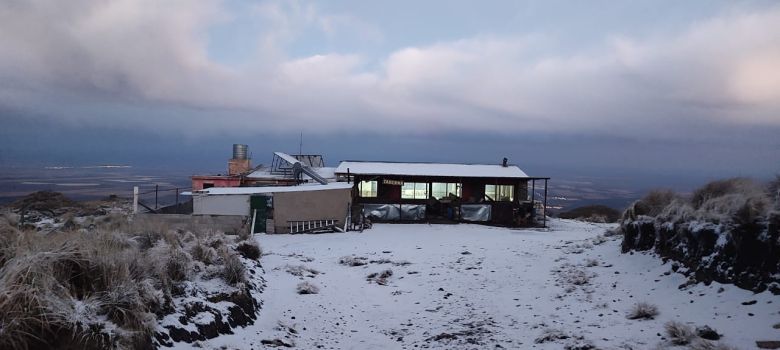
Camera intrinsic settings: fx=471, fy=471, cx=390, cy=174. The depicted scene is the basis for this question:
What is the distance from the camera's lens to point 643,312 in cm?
780

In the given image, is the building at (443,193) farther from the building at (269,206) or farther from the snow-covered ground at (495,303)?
the snow-covered ground at (495,303)

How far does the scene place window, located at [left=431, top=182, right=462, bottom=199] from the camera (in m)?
32.0

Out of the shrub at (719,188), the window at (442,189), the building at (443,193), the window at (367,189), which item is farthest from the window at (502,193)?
the shrub at (719,188)

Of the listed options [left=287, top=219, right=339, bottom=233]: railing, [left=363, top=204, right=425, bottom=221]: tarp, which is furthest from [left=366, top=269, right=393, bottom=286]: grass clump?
[left=363, top=204, right=425, bottom=221]: tarp

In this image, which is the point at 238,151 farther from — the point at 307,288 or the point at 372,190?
the point at 307,288

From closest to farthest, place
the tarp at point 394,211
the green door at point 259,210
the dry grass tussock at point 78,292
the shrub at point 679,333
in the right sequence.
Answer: the dry grass tussock at point 78,292 < the shrub at point 679,333 < the green door at point 259,210 < the tarp at point 394,211

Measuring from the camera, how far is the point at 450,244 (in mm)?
18953

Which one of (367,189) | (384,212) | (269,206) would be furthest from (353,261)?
(367,189)

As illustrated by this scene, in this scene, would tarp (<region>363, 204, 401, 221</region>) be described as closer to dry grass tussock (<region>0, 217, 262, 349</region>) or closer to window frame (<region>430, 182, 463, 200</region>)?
window frame (<region>430, 182, 463, 200</region>)

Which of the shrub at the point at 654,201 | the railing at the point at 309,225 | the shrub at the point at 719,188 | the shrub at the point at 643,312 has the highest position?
the shrub at the point at 719,188

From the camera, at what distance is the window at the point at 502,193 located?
31.8 metres

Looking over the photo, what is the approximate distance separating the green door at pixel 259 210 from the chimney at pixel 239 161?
18.4 meters

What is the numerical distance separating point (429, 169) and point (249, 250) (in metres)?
20.7

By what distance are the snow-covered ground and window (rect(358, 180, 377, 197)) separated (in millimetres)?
15310
